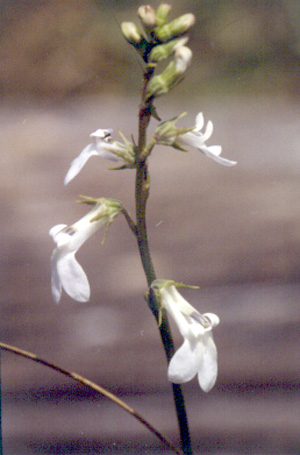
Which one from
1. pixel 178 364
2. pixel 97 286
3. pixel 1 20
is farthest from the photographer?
pixel 97 286

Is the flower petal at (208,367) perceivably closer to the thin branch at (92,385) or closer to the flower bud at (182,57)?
the thin branch at (92,385)

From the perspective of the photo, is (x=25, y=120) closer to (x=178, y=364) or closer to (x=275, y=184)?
(x=275, y=184)

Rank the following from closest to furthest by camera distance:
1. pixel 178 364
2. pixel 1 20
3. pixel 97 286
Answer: pixel 178 364 → pixel 1 20 → pixel 97 286

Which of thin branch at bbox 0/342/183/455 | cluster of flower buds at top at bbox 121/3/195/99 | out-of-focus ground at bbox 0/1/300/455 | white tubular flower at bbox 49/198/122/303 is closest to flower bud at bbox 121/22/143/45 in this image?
cluster of flower buds at top at bbox 121/3/195/99

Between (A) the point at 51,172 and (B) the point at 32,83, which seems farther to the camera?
(A) the point at 51,172

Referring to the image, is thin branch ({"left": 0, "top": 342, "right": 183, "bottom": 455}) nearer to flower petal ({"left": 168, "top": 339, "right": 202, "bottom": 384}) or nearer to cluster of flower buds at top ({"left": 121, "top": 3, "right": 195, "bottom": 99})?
flower petal ({"left": 168, "top": 339, "right": 202, "bottom": 384})

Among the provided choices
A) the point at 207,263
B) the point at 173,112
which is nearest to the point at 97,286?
the point at 207,263
